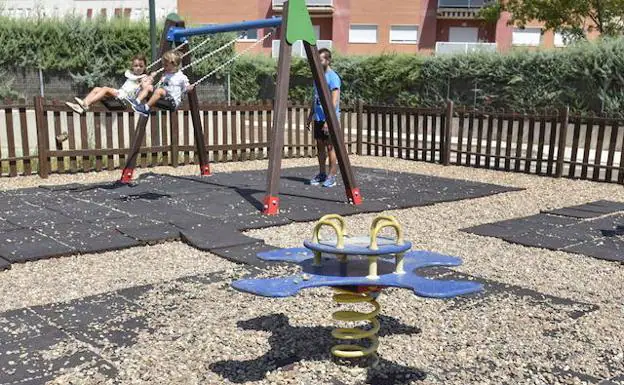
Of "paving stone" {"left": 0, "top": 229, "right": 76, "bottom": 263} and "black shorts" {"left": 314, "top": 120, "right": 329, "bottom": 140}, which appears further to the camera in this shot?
"black shorts" {"left": 314, "top": 120, "right": 329, "bottom": 140}

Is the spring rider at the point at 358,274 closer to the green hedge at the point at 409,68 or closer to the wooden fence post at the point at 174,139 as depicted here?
the wooden fence post at the point at 174,139

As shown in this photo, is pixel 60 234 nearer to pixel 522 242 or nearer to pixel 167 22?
pixel 167 22

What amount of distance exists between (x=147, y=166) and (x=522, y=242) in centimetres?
694

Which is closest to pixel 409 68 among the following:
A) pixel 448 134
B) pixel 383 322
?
pixel 448 134

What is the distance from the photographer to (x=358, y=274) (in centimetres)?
302

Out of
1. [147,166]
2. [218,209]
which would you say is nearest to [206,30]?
[218,209]

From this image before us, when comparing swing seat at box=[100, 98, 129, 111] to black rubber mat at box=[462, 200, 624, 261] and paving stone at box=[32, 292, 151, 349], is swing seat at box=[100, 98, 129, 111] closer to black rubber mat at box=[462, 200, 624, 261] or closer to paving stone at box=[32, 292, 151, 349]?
paving stone at box=[32, 292, 151, 349]

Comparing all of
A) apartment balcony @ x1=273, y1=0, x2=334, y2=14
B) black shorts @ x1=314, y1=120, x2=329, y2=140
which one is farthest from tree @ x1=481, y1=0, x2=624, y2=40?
black shorts @ x1=314, y1=120, x2=329, y2=140

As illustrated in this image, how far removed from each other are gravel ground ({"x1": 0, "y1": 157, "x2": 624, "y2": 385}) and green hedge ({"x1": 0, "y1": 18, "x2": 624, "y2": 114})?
14.0 m

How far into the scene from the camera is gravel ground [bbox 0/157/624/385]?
125 inches

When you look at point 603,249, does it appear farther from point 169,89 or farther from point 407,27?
point 407,27

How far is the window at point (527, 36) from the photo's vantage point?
36.9 metres

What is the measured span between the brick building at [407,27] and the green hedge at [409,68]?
13399 mm

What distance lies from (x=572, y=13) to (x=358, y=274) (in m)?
25.8
